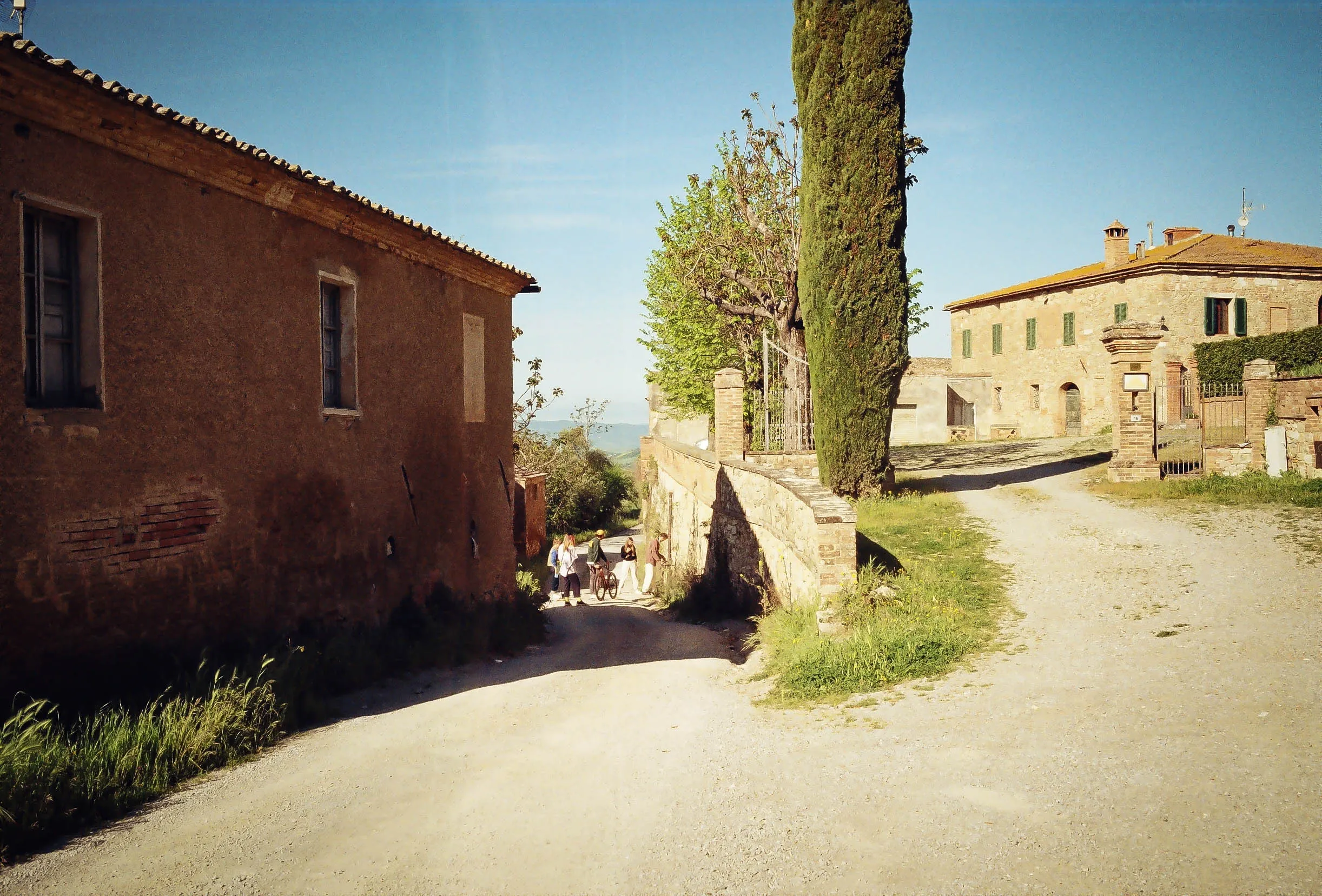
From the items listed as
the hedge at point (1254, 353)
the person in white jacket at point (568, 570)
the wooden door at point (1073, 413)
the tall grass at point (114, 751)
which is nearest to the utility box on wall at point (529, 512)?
the person in white jacket at point (568, 570)

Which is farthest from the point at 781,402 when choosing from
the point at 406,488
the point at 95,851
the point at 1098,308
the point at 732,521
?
the point at 1098,308

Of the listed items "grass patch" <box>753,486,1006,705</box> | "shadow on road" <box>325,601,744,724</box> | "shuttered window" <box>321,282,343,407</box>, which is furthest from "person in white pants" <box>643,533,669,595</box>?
"shuttered window" <box>321,282,343,407</box>

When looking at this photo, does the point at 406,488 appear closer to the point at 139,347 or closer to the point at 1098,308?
the point at 139,347

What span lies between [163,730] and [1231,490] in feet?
49.0

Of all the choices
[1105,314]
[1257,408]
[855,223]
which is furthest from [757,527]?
[1105,314]

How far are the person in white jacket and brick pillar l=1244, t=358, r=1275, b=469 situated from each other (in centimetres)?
1301

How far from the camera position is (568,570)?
18516 mm

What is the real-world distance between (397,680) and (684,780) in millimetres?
4670

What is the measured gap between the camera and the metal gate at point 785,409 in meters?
17.3

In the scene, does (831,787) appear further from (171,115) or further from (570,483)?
(570,483)

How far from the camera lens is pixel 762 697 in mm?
8086

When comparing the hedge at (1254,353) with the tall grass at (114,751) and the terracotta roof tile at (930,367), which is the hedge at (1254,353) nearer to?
the terracotta roof tile at (930,367)

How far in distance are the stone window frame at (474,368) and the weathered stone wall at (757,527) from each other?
4607 millimetres

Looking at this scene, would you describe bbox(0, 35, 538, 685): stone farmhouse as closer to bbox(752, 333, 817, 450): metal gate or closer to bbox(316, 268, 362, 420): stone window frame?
bbox(316, 268, 362, 420): stone window frame
